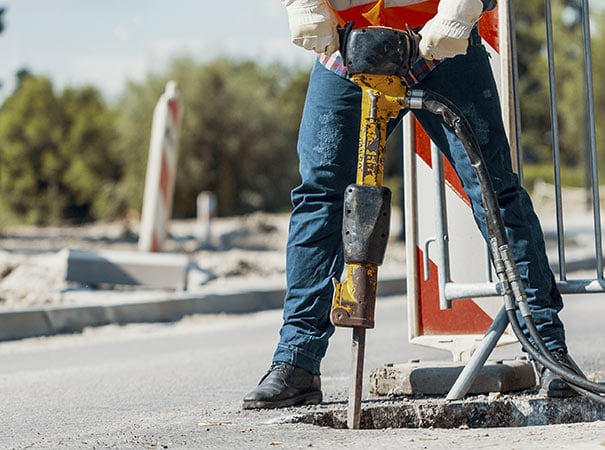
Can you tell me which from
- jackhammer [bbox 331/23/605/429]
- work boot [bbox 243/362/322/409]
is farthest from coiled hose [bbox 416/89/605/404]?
work boot [bbox 243/362/322/409]

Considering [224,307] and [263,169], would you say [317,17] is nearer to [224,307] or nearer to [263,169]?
[224,307]

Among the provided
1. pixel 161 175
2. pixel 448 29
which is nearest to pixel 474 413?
pixel 448 29

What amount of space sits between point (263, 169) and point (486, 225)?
2907 centimetres

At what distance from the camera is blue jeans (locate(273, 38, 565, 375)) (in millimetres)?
4184

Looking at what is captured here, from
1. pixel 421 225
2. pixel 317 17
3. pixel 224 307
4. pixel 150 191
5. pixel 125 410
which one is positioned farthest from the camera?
pixel 150 191

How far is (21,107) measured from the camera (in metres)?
34.7

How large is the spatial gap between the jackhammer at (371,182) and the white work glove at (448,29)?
47mm

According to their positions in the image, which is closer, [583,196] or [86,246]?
[86,246]

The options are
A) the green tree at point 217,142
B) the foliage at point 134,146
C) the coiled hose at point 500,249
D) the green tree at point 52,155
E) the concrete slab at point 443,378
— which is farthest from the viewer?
the green tree at point 52,155

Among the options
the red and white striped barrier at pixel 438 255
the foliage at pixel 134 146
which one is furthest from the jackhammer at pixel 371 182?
the foliage at pixel 134 146

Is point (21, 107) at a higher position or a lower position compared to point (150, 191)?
higher

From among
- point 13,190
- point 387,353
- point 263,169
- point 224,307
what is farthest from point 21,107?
point 387,353

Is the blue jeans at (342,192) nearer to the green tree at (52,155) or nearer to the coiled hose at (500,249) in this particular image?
the coiled hose at (500,249)

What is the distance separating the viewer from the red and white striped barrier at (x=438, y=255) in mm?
4789
